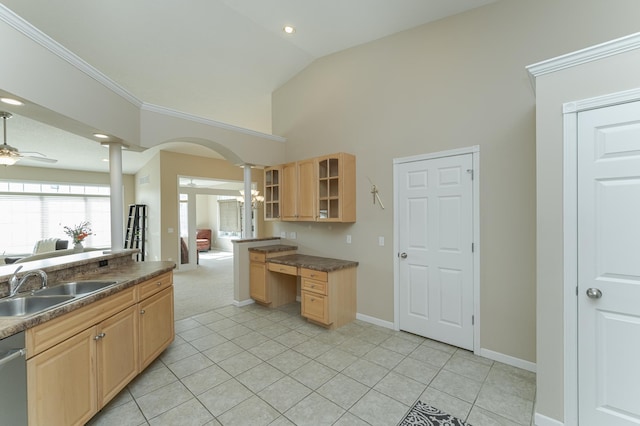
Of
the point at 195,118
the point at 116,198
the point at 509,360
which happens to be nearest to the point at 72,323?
the point at 116,198

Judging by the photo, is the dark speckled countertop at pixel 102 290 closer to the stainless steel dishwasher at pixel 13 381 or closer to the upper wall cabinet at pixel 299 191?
the stainless steel dishwasher at pixel 13 381

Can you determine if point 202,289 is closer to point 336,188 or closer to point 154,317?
point 154,317

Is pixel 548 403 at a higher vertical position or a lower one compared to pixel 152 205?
lower

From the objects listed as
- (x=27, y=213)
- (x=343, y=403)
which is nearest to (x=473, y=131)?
(x=343, y=403)

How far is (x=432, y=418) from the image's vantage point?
2.00 m

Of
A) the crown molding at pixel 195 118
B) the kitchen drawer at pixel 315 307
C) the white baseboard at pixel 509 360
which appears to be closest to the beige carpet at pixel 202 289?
the kitchen drawer at pixel 315 307

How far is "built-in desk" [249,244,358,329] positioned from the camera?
141 inches

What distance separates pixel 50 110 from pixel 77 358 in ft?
6.12

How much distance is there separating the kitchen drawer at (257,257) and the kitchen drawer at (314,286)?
0.87 m

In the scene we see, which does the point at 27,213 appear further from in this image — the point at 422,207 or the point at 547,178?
the point at 547,178

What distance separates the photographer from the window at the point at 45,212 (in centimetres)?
697

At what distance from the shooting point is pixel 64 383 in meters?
1.68

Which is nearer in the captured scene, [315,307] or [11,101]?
[11,101]

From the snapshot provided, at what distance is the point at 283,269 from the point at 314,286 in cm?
65
